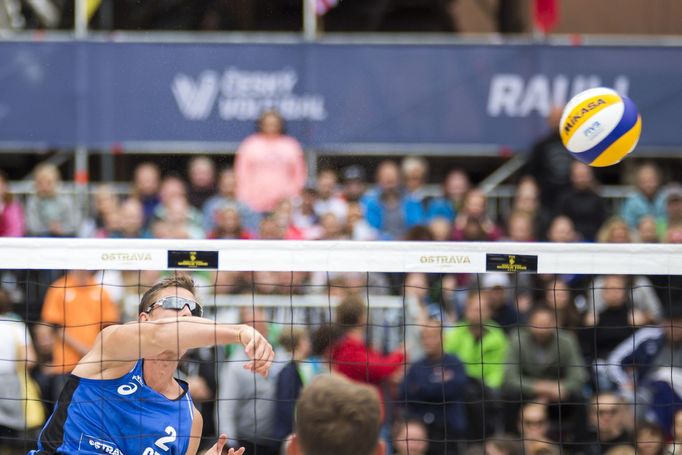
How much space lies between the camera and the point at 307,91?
440 inches

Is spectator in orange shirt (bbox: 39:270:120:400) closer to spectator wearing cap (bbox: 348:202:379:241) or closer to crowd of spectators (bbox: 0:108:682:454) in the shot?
crowd of spectators (bbox: 0:108:682:454)

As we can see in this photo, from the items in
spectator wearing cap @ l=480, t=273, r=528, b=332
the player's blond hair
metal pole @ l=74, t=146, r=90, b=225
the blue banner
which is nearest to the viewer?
the player's blond hair

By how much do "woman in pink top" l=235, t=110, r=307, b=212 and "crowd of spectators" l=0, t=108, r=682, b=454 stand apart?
15 millimetres

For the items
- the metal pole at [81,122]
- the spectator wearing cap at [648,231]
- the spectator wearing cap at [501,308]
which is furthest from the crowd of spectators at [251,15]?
the spectator wearing cap at [501,308]

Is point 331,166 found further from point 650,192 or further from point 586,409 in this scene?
point 586,409

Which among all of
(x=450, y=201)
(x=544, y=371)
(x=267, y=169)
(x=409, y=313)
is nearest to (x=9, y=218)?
(x=267, y=169)

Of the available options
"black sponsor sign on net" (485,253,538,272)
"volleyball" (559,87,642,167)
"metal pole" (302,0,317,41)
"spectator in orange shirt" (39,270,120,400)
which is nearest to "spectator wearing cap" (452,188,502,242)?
"volleyball" (559,87,642,167)

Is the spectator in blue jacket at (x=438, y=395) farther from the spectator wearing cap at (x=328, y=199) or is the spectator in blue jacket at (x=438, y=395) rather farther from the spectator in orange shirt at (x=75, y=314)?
the spectator in orange shirt at (x=75, y=314)

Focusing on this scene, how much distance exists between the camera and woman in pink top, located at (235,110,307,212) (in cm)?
980

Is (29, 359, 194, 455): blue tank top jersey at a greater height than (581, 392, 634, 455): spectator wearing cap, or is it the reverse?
(29, 359, 194, 455): blue tank top jersey

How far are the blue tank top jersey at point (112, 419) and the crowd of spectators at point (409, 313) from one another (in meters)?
1.31

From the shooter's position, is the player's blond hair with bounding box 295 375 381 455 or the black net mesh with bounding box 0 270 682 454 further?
the black net mesh with bounding box 0 270 682 454

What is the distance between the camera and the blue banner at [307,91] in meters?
11.0

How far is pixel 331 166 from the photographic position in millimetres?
11172
